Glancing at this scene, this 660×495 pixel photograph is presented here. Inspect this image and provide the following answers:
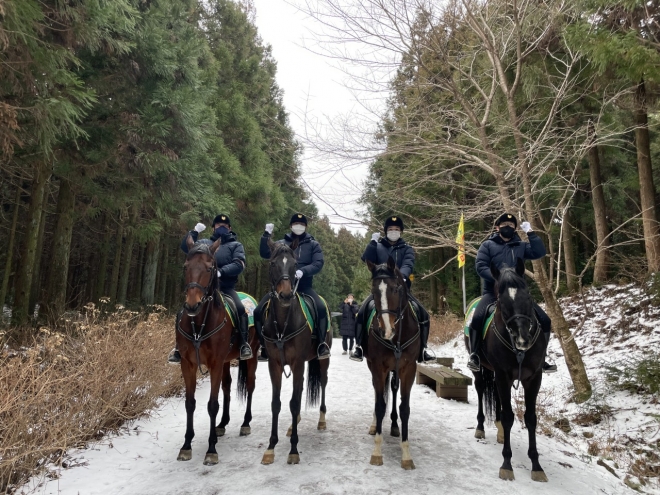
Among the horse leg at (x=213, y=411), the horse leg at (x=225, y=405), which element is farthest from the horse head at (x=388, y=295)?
the horse leg at (x=225, y=405)

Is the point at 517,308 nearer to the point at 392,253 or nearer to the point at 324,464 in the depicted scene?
the point at 392,253

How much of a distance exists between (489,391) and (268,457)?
333cm

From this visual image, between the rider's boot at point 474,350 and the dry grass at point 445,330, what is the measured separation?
1120 cm

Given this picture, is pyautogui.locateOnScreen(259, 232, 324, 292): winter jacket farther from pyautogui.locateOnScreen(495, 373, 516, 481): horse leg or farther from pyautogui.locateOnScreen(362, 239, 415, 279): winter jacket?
pyautogui.locateOnScreen(495, 373, 516, 481): horse leg

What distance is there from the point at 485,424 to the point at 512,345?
247 cm

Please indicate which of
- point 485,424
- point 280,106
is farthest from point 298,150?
point 280,106

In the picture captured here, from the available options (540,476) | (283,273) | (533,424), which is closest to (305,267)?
(283,273)

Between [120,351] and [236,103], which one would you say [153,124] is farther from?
[236,103]

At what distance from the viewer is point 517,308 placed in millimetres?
4426

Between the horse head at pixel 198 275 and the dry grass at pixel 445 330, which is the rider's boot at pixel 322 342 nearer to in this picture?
the horse head at pixel 198 275

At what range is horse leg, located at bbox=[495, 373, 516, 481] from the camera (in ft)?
14.3

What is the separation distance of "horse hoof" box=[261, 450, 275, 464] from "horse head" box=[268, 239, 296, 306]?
174cm

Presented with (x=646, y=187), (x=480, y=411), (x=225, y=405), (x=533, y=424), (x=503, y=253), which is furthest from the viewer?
(x=646, y=187)

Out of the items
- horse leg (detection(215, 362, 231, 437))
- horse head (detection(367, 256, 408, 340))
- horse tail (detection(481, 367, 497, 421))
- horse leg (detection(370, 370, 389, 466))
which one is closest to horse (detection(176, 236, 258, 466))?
A: horse leg (detection(215, 362, 231, 437))
